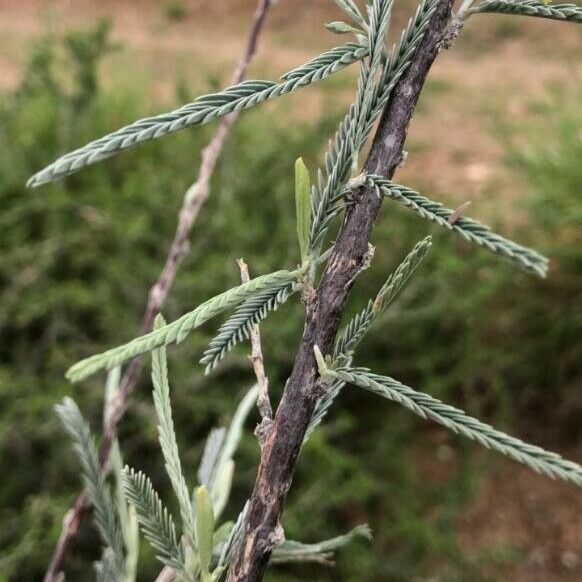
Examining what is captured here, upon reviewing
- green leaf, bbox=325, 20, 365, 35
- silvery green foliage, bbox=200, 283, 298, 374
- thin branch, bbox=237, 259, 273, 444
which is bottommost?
thin branch, bbox=237, 259, 273, 444

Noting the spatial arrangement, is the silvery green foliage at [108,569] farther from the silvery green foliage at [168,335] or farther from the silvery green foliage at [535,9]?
the silvery green foliage at [535,9]

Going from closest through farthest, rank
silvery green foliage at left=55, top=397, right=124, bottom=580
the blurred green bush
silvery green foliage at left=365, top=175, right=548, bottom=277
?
silvery green foliage at left=365, top=175, right=548, bottom=277, silvery green foliage at left=55, top=397, right=124, bottom=580, the blurred green bush

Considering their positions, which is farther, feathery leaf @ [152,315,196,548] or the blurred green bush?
the blurred green bush

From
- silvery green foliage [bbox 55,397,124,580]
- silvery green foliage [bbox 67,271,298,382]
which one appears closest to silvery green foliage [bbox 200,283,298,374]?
silvery green foliage [bbox 67,271,298,382]

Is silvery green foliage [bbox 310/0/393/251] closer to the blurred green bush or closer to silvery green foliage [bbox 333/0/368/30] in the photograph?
silvery green foliage [bbox 333/0/368/30]

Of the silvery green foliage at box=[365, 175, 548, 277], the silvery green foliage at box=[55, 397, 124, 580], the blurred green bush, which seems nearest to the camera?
the silvery green foliage at box=[365, 175, 548, 277]

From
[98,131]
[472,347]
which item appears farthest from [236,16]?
[472,347]

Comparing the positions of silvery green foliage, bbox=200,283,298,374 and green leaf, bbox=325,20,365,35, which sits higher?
green leaf, bbox=325,20,365,35

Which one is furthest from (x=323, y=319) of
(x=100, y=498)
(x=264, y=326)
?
(x=264, y=326)
